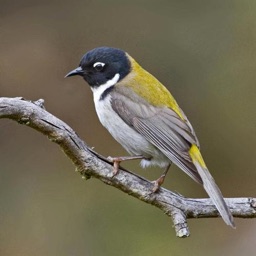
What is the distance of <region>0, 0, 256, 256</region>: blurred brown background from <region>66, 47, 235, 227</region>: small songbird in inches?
148

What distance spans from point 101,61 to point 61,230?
4.14 meters

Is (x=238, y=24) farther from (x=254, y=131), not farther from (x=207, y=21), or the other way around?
(x=254, y=131)

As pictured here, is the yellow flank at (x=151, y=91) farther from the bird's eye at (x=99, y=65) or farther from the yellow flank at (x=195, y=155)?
the yellow flank at (x=195, y=155)

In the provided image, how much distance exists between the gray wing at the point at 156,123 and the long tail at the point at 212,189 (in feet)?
0.23

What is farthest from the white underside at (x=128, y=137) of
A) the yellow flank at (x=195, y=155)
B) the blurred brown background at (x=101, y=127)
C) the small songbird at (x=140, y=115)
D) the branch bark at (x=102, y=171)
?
the blurred brown background at (x=101, y=127)

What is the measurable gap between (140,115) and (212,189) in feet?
2.85

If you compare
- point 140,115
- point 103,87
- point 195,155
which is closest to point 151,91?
point 140,115

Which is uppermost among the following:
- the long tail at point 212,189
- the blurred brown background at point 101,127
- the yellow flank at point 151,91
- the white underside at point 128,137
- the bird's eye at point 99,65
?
the blurred brown background at point 101,127

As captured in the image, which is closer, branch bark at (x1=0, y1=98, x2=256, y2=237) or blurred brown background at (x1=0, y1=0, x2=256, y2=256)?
branch bark at (x1=0, y1=98, x2=256, y2=237)

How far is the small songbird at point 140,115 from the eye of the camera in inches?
244

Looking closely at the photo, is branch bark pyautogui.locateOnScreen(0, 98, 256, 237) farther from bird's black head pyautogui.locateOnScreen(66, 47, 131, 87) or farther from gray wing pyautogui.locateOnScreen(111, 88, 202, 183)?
bird's black head pyautogui.locateOnScreen(66, 47, 131, 87)

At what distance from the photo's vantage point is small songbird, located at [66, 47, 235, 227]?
620 cm

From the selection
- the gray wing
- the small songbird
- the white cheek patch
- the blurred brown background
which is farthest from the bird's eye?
the blurred brown background

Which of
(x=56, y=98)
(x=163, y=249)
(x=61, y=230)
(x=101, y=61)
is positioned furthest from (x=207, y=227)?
(x=101, y=61)
